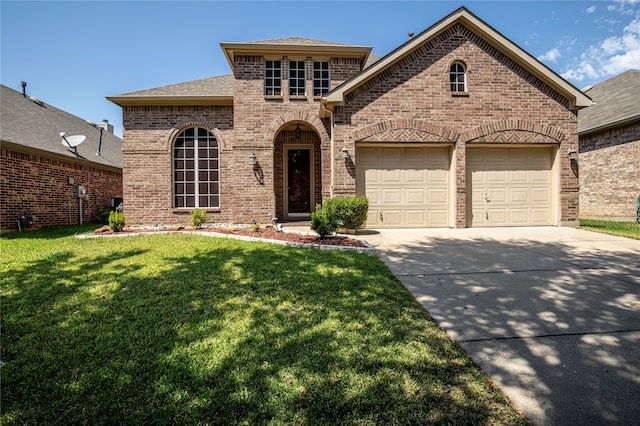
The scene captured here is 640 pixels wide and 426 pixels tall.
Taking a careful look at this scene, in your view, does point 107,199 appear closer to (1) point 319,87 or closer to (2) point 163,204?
(2) point 163,204

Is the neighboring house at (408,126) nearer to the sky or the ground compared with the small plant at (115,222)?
nearer to the sky

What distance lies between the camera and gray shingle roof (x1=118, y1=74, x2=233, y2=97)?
1156 centimetres

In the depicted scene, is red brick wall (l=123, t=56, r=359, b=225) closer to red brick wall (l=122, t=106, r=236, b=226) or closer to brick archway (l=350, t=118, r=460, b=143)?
red brick wall (l=122, t=106, r=236, b=226)

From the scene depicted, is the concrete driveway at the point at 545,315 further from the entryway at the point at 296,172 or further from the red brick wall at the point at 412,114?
the entryway at the point at 296,172

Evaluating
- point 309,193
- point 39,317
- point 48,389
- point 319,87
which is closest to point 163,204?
point 309,193

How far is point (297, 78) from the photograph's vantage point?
11344 mm

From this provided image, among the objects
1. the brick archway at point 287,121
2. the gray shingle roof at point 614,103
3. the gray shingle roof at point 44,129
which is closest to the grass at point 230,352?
the brick archway at point 287,121

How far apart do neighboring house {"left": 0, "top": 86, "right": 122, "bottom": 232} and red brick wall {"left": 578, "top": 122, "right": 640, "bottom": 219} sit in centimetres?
2375

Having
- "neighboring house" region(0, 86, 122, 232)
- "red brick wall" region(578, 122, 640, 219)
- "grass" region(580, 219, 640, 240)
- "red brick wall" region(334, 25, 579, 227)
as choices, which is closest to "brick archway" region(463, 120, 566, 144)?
"red brick wall" region(334, 25, 579, 227)

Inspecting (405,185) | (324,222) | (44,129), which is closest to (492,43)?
(405,185)

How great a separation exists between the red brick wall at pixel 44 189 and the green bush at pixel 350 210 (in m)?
10.9

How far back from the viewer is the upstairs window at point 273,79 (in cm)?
1126

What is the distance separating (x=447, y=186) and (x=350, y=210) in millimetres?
3884

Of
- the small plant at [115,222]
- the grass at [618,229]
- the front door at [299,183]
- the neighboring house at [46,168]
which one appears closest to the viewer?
the grass at [618,229]
